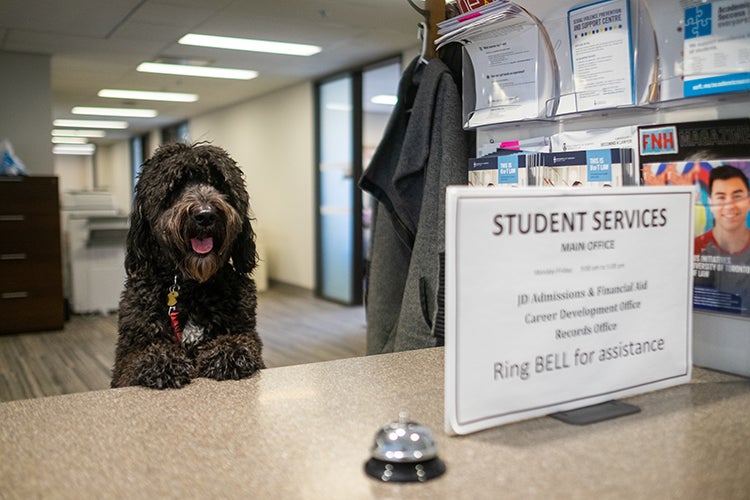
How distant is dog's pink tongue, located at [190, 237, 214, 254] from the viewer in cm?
148

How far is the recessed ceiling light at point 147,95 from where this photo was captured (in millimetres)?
9031

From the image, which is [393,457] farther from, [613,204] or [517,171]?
[517,171]

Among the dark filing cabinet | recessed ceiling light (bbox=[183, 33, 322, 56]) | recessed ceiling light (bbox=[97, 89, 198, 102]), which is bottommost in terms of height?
the dark filing cabinet

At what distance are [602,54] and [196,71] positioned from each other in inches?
273

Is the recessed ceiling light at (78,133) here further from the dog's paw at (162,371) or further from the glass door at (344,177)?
the dog's paw at (162,371)

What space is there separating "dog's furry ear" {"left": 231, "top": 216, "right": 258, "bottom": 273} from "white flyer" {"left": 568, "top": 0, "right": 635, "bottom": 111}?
0.84m

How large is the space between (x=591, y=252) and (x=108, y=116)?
1219cm

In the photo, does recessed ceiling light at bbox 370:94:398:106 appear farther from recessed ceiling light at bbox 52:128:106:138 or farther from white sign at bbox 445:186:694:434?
recessed ceiling light at bbox 52:128:106:138

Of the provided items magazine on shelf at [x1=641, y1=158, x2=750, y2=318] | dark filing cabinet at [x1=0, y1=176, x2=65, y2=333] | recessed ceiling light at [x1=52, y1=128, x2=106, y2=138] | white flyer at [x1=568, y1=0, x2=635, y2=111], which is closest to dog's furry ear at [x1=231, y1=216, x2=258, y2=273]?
white flyer at [x1=568, y1=0, x2=635, y2=111]

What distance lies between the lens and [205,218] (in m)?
1.54

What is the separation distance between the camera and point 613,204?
97 cm

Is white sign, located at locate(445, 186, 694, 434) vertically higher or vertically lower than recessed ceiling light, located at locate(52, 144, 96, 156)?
lower

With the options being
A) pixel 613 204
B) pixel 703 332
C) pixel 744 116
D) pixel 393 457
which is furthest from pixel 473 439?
pixel 744 116

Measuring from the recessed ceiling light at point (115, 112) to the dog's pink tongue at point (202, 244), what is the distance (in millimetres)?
10212
